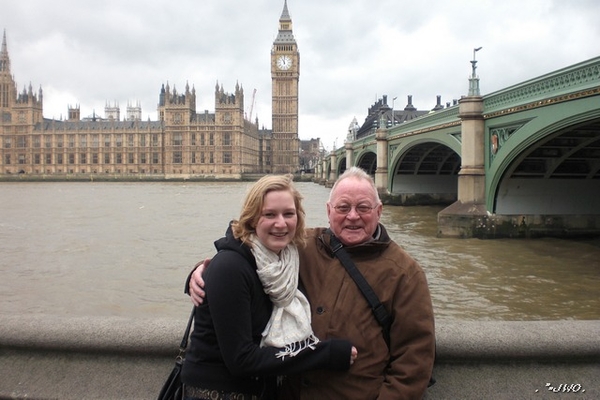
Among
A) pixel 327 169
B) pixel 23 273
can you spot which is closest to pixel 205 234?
pixel 23 273

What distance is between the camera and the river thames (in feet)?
26.0

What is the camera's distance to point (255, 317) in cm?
212

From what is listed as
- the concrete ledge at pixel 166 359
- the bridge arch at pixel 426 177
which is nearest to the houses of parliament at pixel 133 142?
the bridge arch at pixel 426 177

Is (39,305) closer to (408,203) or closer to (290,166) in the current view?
(408,203)

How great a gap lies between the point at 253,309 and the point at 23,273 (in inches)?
384

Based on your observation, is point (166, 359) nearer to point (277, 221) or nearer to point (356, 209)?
point (277, 221)

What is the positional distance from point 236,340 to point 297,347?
255mm

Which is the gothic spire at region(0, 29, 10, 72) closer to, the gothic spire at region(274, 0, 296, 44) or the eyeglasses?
the gothic spire at region(274, 0, 296, 44)

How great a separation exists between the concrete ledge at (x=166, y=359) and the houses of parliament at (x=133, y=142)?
81.7 meters

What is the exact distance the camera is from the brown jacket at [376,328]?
210cm

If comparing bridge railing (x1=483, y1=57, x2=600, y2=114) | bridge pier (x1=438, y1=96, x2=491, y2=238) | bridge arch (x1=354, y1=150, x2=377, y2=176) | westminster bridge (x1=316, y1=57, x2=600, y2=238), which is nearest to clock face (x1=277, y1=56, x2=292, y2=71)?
bridge arch (x1=354, y1=150, x2=377, y2=176)

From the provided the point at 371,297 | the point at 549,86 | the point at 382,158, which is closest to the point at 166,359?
Answer: the point at 371,297

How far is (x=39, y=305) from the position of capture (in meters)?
8.02

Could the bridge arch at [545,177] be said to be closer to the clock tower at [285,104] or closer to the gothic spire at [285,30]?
the clock tower at [285,104]
